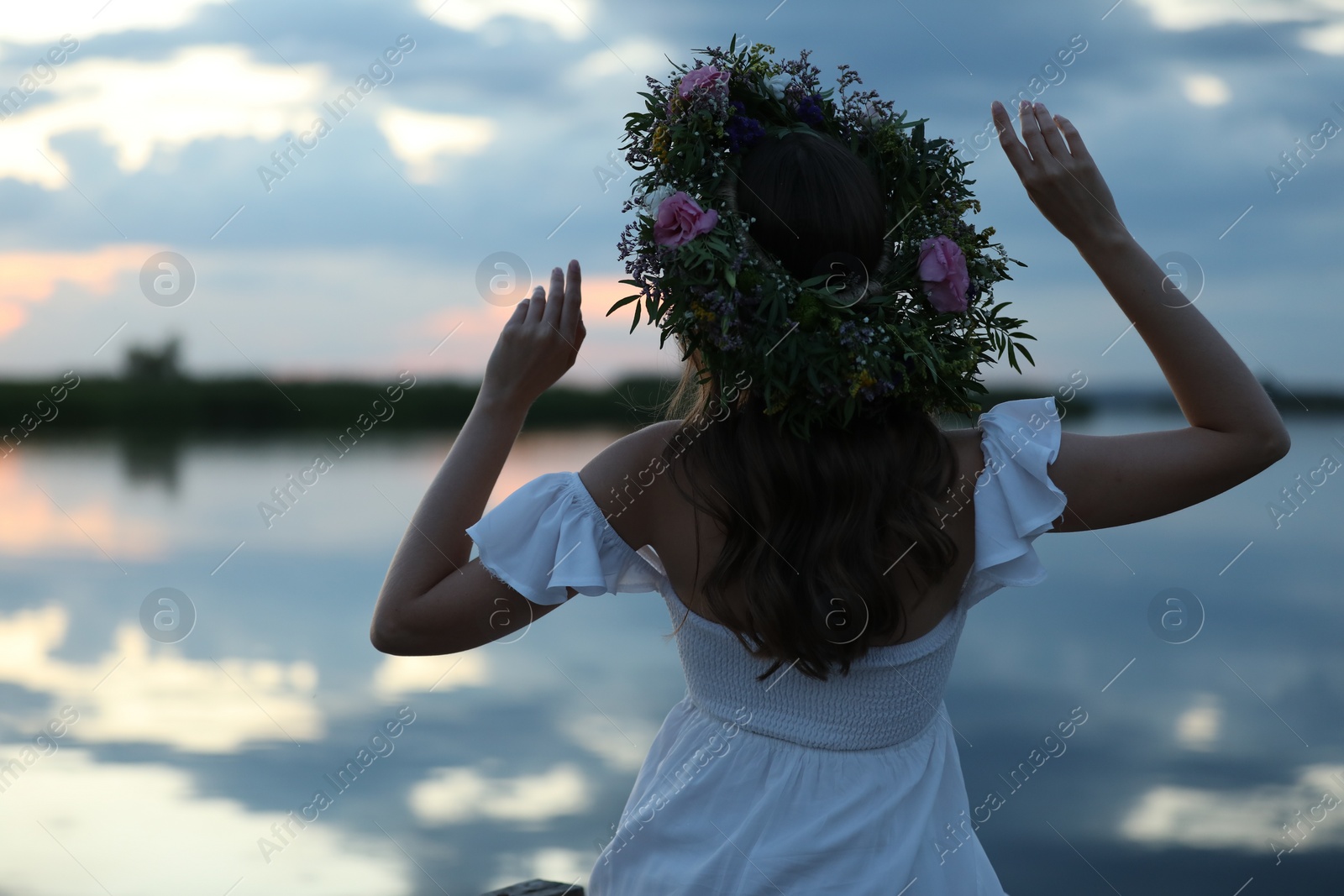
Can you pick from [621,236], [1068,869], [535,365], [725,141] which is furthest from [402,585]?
[1068,869]

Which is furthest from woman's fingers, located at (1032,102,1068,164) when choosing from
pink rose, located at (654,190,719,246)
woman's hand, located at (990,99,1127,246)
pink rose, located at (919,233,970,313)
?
pink rose, located at (654,190,719,246)

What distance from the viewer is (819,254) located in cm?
166

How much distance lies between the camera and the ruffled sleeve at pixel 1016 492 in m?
1.61

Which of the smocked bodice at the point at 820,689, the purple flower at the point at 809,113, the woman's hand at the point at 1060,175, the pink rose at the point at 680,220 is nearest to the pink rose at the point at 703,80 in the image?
the purple flower at the point at 809,113

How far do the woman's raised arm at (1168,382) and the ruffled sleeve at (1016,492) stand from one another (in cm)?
3

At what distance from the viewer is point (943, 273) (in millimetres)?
1777

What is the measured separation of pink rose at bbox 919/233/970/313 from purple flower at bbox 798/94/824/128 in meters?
0.34

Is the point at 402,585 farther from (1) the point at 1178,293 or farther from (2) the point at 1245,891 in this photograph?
(2) the point at 1245,891

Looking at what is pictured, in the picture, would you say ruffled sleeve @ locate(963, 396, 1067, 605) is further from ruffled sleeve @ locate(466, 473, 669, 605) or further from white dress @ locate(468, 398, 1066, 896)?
ruffled sleeve @ locate(466, 473, 669, 605)

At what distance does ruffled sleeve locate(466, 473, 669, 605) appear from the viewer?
1661 millimetres

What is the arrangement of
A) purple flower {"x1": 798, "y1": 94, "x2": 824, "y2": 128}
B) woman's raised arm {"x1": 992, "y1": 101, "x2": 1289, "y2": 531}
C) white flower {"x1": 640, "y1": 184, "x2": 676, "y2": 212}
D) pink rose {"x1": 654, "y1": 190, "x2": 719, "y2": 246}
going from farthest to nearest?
purple flower {"x1": 798, "y1": 94, "x2": 824, "y2": 128} → white flower {"x1": 640, "y1": 184, "x2": 676, "y2": 212} → pink rose {"x1": 654, "y1": 190, "x2": 719, "y2": 246} → woman's raised arm {"x1": 992, "y1": 101, "x2": 1289, "y2": 531}

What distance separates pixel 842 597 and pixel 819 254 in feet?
1.82

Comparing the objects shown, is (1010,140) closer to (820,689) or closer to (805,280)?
(805,280)

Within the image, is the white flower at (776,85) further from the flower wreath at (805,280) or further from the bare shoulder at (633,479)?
the bare shoulder at (633,479)
